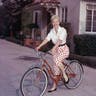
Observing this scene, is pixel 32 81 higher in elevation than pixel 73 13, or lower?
lower

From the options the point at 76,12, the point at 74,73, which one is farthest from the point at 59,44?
the point at 76,12

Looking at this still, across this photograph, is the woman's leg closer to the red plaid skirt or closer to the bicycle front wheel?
the red plaid skirt

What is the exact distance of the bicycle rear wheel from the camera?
34.0 feet

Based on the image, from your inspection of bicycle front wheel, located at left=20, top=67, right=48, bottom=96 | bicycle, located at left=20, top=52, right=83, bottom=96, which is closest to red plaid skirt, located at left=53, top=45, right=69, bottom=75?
bicycle, located at left=20, top=52, right=83, bottom=96

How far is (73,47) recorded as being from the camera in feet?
78.4

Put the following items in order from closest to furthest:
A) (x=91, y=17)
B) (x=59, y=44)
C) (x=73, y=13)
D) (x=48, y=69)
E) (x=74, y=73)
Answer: (x=48, y=69), (x=59, y=44), (x=74, y=73), (x=91, y=17), (x=73, y=13)

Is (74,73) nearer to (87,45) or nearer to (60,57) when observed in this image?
(60,57)

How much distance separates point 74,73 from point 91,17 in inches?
509

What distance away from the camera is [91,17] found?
75.9ft

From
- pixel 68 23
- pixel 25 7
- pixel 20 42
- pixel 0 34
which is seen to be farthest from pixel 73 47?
pixel 0 34

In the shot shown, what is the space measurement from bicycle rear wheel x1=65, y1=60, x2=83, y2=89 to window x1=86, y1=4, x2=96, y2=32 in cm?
1249

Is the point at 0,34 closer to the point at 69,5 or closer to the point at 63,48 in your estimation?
the point at 69,5

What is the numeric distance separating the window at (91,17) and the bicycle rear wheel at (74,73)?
12487 millimetres

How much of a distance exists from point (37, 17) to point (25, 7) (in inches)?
63.1
